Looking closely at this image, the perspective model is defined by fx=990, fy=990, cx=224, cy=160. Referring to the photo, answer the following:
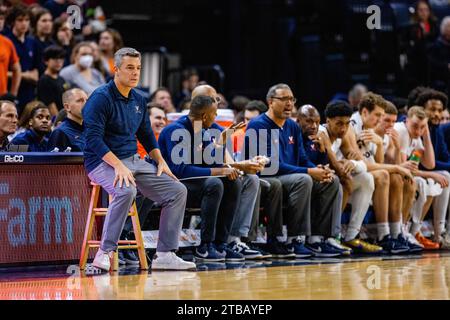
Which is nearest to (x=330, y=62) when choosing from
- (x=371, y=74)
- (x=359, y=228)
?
(x=371, y=74)

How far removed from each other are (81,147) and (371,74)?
23.3 ft

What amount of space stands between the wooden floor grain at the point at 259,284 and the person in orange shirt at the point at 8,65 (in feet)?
14.5

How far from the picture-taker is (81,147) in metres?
8.89

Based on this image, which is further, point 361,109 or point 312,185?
point 361,109

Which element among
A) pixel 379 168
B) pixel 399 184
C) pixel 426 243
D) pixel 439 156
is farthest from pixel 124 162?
pixel 439 156

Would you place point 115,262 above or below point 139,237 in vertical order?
below

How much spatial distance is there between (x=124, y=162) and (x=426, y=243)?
14.2ft

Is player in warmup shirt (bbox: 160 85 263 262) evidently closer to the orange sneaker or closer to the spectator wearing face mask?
the orange sneaker

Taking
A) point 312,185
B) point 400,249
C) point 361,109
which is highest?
point 361,109

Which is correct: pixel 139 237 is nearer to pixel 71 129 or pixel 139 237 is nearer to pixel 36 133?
pixel 71 129

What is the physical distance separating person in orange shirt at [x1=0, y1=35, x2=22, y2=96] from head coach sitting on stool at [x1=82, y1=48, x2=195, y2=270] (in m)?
3.66

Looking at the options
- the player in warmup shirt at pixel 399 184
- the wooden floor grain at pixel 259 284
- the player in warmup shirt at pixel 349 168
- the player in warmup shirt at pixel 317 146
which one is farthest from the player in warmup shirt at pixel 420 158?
the wooden floor grain at pixel 259 284

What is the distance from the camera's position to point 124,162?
7.94 meters

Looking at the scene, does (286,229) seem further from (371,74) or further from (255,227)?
(371,74)
